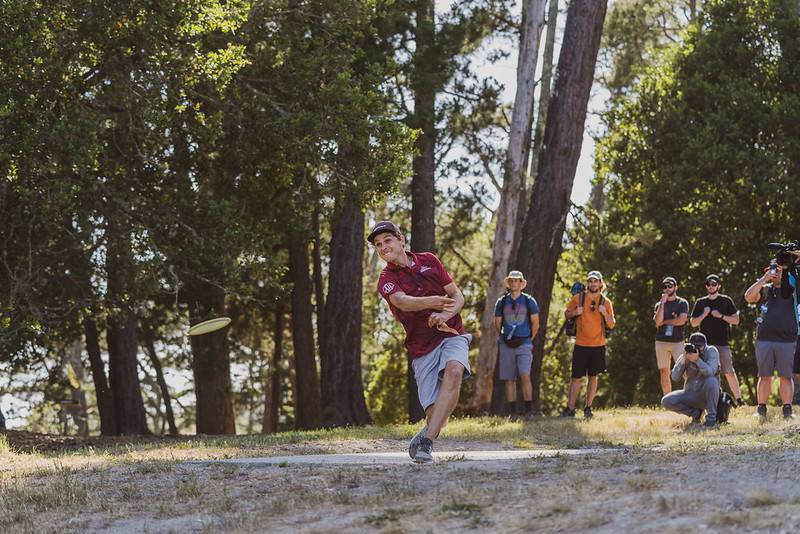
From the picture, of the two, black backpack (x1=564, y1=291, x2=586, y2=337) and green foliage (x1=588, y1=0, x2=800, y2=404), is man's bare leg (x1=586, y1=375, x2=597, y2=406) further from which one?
green foliage (x1=588, y1=0, x2=800, y2=404)

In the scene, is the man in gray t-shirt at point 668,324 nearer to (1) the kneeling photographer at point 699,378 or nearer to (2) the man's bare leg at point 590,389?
(2) the man's bare leg at point 590,389

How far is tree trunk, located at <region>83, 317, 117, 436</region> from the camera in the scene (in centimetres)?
2311

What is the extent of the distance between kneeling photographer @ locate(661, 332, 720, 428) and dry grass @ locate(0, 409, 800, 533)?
2.74m

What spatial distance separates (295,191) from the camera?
17859mm

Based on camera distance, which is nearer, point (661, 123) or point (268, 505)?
point (268, 505)

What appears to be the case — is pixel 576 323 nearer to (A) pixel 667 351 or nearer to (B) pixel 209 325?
(A) pixel 667 351

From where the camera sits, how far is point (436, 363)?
27.5 feet

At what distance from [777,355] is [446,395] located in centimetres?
665

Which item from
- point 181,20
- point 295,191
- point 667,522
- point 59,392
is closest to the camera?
point 667,522

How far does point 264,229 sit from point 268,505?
11.2 meters

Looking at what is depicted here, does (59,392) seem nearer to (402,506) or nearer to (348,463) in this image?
(348,463)

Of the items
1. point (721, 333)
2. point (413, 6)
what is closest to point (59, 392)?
point (413, 6)

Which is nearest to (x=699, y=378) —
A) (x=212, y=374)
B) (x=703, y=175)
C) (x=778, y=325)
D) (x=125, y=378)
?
(x=778, y=325)

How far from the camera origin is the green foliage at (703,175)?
2389 centimetres
